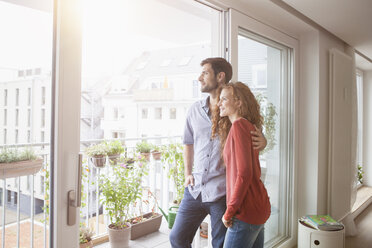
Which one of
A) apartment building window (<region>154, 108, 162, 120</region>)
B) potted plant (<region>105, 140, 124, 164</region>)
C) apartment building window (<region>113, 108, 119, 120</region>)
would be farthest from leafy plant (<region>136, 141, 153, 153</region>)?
apartment building window (<region>154, 108, 162, 120</region>)

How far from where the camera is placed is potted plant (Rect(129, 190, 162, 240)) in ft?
10.9

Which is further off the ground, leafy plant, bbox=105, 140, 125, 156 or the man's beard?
the man's beard

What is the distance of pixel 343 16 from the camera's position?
285cm

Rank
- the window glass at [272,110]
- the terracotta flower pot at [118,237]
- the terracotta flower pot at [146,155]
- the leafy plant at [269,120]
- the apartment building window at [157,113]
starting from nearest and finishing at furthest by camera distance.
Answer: the window glass at [272,110]
the leafy plant at [269,120]
the terracotta flower pot at [118,237]
the terracotta flower pot at [146,155]
the apartment building window at [157,113]

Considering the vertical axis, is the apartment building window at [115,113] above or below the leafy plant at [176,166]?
above

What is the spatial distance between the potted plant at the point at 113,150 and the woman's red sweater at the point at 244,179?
71.4 inches

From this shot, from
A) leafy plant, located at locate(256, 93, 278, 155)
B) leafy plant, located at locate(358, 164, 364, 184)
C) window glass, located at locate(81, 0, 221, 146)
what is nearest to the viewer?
window glass, located at locate(81, 0, 221, 146)

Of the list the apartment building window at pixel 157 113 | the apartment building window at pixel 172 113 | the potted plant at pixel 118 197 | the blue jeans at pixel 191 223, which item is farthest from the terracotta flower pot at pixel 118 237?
the apartment building window at pixel 157 113

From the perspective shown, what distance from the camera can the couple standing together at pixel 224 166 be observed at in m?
1.50

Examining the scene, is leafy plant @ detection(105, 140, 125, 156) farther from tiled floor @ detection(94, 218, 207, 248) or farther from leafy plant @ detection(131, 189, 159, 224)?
tiled floor @ detection(94, 218, 207, 248)

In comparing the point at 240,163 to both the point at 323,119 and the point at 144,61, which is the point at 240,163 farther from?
the point at 144,61

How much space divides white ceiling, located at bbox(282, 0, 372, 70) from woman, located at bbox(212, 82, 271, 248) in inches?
52.2

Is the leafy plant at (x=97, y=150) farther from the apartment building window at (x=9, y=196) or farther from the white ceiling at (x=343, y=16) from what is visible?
the white ceiling at (x=343, y=16)

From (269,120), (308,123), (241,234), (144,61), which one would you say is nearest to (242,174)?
(241,234)
